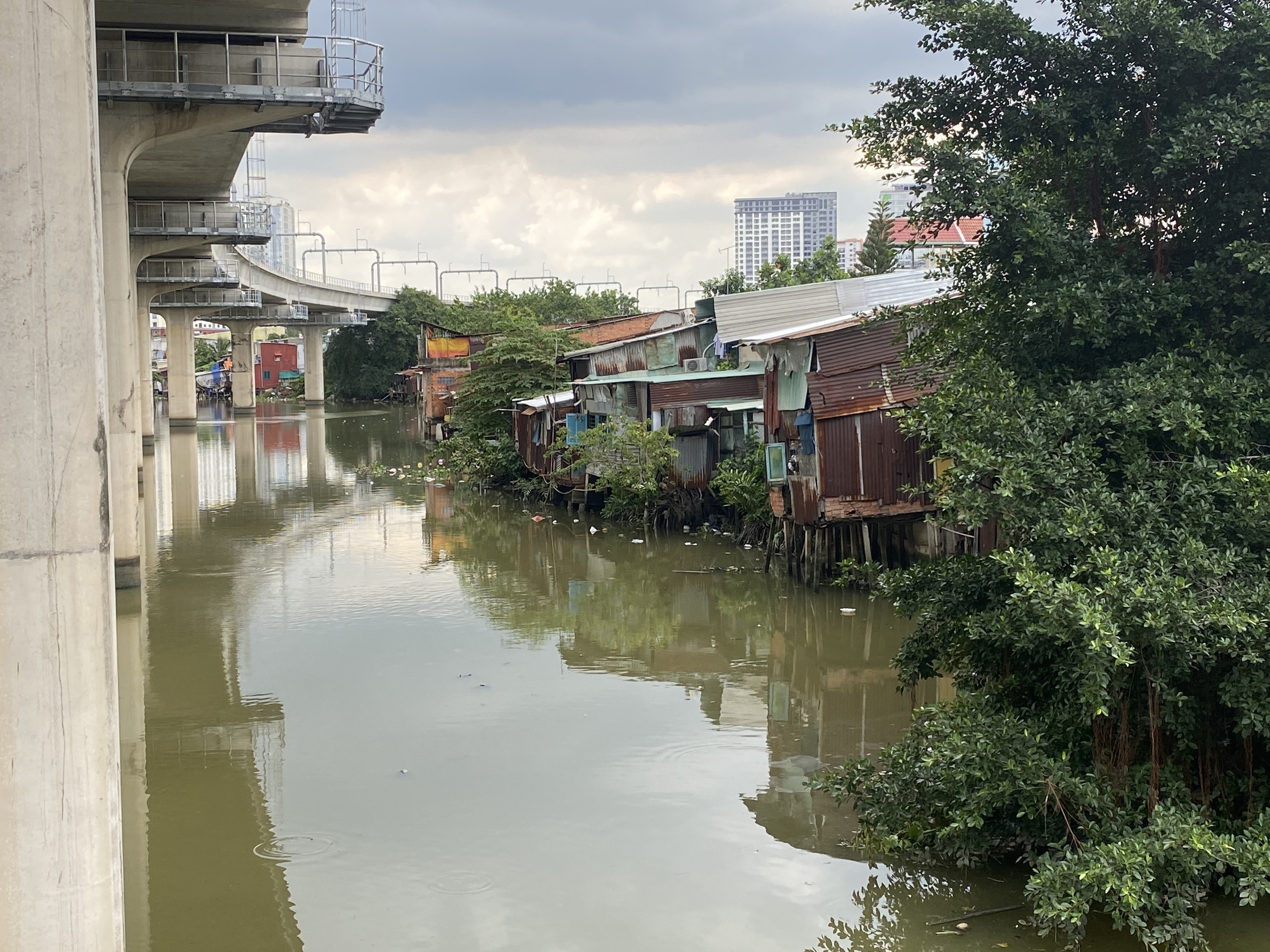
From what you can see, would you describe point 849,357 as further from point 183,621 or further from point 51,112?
point 51,112

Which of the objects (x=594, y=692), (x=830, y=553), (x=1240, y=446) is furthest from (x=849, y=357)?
(x=1240, y=446)

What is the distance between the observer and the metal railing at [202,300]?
155ft

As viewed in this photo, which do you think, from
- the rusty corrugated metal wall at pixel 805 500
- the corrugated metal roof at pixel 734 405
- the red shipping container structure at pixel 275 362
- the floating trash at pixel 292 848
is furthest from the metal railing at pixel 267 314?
the floating trash at pixel 292 848

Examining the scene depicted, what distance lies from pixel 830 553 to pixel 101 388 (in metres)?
12.2

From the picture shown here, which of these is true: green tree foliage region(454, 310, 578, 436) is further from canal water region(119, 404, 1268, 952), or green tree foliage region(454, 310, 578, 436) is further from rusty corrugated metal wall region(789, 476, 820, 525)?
rusty corrugated metal wall region(789, 476, 820, 525)

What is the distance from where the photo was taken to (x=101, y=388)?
617 centimetres

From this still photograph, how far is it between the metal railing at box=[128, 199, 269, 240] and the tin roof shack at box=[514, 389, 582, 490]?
7698 millimetres

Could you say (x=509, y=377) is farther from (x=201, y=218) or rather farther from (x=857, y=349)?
(x=857, y=349)

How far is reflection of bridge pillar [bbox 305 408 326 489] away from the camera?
33.9 m

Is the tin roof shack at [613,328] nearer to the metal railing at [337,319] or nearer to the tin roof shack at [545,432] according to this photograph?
the tin roof shack at [545,432]

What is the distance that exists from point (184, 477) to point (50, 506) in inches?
1174

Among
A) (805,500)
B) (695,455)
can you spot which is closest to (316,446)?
(695,455)

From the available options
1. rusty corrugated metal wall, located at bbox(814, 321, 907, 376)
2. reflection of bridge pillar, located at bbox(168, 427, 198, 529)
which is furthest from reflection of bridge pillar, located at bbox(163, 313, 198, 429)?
rusty corrugated metal wall, located at bbox(814, 321, 907, 376)

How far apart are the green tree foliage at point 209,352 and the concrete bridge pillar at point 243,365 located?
1755 inches
